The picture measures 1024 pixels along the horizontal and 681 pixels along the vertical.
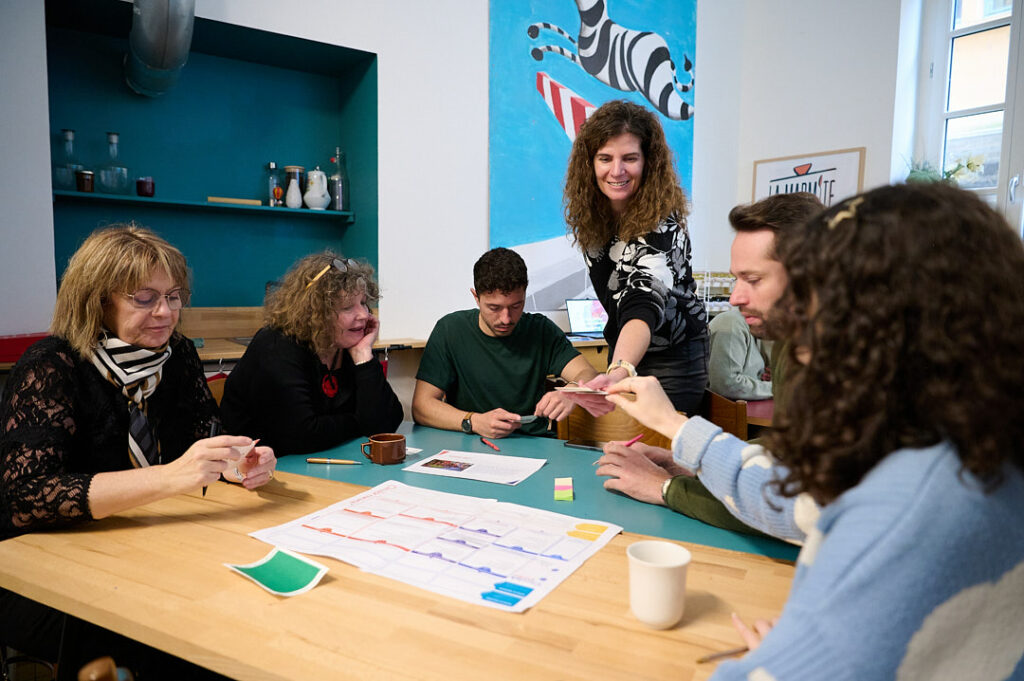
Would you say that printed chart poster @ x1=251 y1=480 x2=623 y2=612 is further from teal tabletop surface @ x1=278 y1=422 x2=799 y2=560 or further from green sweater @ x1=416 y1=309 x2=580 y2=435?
green sweater @ x1=416 y1=309 x2=580 y2=435

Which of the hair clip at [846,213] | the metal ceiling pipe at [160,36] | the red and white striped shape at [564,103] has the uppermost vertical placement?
the red and white striped shape at [564,103]

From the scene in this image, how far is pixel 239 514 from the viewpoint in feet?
4.52

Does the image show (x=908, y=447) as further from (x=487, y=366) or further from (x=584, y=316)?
(x=584, y=316)

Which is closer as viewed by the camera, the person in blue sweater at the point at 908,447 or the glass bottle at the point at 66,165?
the person in blue sweater at the point at 908,447

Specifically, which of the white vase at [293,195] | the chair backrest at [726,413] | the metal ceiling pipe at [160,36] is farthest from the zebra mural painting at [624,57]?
the chair backrest at [726,413]

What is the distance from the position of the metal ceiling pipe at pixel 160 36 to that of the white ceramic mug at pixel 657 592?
10.0 ft

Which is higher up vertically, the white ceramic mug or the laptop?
the laptop

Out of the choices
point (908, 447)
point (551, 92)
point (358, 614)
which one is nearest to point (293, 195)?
point (551, 92)

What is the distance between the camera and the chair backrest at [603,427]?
6.65 feet

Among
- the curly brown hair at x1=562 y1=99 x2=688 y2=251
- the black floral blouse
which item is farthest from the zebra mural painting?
the black floral blouse

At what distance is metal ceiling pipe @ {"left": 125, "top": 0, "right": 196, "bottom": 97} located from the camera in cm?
288

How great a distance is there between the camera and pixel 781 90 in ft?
18.4

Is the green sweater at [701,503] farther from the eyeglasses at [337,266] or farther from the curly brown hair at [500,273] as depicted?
the eyeglasses at [337,266]

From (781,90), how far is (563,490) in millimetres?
5216
